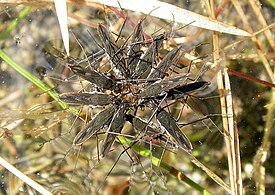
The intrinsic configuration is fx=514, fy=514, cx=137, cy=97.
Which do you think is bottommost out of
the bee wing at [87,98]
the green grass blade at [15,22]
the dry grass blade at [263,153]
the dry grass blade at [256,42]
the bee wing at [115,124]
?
the dry grass blade at [263,153]

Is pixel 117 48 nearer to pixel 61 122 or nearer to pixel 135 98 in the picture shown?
pixel 135 98

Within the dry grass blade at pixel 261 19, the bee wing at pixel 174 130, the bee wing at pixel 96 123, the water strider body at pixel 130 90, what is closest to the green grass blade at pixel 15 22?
the water strider body at pixel 130 90

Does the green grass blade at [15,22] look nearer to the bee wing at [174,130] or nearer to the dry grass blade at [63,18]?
the dry grass blade at [63,18]

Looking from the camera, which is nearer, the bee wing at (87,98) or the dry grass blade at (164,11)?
the bee wing at (87,98)

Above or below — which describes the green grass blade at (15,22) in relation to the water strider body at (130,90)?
above

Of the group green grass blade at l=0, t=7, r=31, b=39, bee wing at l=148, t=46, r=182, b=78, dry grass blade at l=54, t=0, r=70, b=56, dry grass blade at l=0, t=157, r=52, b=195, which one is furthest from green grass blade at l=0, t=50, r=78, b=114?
bee wing at l=148, t=46, r=182, b=78

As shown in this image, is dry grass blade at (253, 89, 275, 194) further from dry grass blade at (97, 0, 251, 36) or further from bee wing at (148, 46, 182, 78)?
bee wing at (148, 46, 182, 78)

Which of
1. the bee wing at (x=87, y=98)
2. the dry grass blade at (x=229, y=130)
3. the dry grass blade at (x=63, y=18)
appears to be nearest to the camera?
the bee wing at (x=87, y=98)
